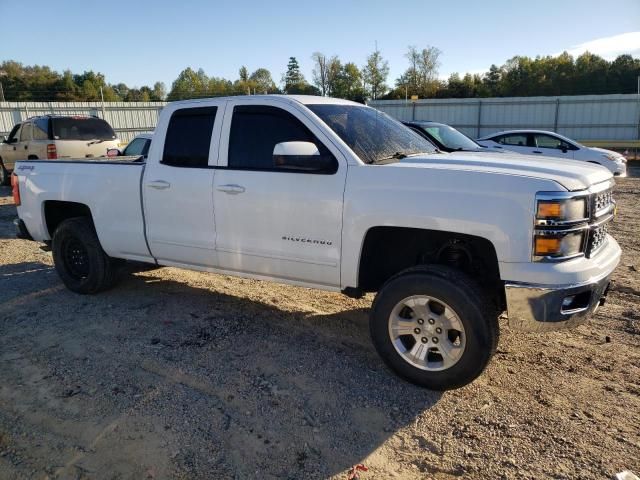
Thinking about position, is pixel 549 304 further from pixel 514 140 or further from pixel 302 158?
pixel 514 140

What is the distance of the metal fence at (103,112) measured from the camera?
Result: 905 inches

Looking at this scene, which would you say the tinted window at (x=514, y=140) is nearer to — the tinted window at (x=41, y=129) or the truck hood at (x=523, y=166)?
the truck hood at (x=523, y=166)

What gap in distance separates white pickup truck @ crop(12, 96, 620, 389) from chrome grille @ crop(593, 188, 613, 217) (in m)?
0.02

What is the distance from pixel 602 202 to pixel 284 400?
2626mm

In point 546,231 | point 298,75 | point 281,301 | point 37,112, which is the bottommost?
point 281,301

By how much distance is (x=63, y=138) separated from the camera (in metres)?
12.4

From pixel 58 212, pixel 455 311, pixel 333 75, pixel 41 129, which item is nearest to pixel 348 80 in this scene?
pixel 333 75

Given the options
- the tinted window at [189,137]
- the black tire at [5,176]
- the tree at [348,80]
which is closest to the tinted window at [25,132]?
the black tire at [5,176]

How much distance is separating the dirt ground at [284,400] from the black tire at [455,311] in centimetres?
16

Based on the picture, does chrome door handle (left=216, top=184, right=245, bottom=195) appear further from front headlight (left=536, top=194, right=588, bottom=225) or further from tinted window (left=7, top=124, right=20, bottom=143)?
tinted window (left=7, top=124, right=20, bottom=143)

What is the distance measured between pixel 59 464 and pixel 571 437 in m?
2.99

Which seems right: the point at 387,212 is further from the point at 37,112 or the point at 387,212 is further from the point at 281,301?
the point at 37,112

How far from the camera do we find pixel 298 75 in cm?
8794

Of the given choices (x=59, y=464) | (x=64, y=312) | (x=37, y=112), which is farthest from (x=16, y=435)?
(x=37, y=112)
